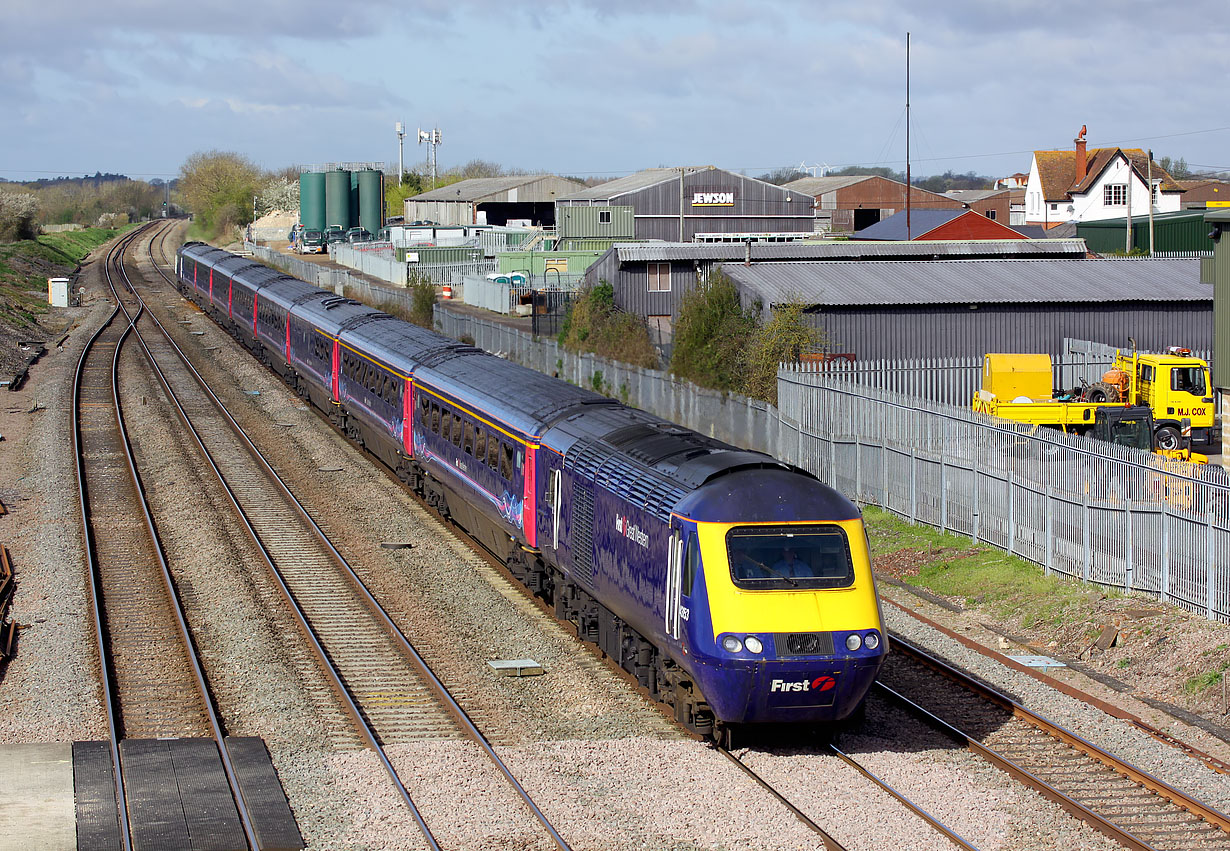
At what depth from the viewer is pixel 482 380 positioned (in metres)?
21.3

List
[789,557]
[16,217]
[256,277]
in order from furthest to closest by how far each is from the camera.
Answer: [16,217] → [256,277] → [789,557]

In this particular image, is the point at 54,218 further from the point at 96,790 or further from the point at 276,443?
the point at 96,790

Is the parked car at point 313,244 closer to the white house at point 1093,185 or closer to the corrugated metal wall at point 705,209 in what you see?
the corrugated metal wall at point 705,209

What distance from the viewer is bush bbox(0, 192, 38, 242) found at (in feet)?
335

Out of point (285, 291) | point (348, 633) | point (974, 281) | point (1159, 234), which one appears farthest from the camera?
point (1159, 234)

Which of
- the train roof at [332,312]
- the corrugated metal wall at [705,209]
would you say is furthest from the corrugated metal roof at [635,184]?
the train roof at [332,312]

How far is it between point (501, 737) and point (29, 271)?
76245 millimetres

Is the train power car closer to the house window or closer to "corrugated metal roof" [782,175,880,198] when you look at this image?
the house window

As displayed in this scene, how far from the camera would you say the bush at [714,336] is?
107 ft

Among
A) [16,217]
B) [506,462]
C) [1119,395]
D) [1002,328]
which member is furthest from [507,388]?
[16,217]

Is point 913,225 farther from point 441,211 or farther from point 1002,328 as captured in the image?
point 441,211

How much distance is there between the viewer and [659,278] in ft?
149

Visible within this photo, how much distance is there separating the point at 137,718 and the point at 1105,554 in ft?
40.8

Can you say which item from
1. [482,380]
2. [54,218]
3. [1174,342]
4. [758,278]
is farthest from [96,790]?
[54,218]
